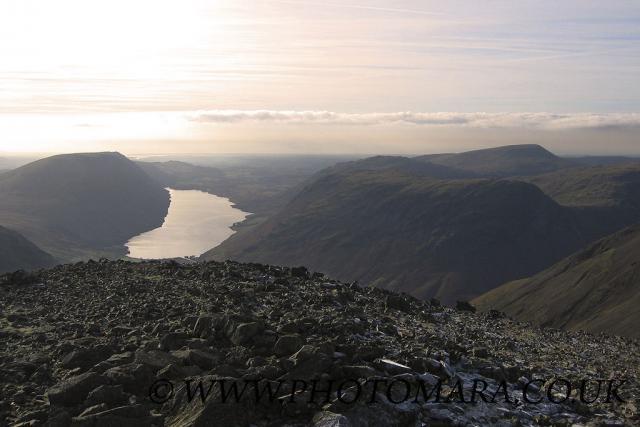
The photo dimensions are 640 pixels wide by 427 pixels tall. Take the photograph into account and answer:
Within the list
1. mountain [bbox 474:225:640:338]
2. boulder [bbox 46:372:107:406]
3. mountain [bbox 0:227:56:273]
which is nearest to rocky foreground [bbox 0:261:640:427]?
boulder [bbox 46:372:107:406]

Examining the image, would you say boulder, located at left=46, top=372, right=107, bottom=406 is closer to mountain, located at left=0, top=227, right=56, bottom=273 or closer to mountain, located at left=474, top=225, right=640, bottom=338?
mountain, located at left=474, top=225, right=640, bottom=338

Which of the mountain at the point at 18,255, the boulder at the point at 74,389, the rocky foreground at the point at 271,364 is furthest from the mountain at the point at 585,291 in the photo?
the mountain at the point at 18,255

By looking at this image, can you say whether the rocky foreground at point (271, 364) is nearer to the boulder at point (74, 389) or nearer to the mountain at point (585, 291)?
the boulder at point (74, 389)

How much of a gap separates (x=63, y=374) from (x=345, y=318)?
31.4 feet

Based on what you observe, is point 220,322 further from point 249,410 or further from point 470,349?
point 470,349

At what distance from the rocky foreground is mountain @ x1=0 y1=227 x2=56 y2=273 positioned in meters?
156

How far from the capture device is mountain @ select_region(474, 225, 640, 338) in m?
109

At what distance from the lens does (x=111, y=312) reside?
2070 cm

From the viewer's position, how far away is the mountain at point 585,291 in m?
109

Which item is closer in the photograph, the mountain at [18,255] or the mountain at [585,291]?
the mountain at [585,291]

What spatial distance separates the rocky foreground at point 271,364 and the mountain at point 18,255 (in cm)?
15590

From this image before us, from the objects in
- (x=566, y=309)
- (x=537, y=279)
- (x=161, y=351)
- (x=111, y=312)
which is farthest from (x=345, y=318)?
(x=537, y=279)

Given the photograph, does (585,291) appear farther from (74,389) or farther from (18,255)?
(18,255)

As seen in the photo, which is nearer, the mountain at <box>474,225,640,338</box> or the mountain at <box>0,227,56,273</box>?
the mountain at <box>474,225,640,338</box>
